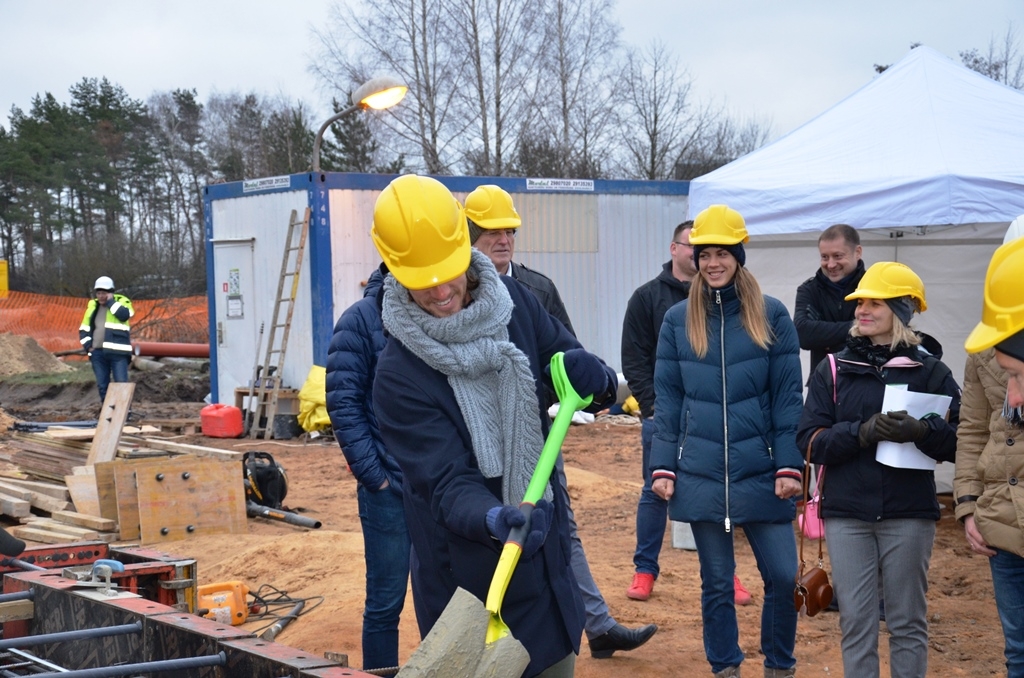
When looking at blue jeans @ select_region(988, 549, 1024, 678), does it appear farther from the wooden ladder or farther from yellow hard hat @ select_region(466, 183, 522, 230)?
the wooden ladder

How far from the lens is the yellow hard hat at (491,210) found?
14.2ft

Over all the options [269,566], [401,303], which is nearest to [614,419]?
[269,566]

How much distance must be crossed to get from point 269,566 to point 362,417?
120 inches

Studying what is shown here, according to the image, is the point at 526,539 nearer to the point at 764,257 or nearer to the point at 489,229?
the point at 489,229

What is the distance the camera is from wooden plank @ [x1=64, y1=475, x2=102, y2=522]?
27.0 ft

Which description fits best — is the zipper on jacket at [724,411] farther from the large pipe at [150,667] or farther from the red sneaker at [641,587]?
the large pipe at [150,667]

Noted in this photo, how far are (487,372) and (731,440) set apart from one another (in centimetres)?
178

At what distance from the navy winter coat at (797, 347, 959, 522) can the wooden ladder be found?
404 inches

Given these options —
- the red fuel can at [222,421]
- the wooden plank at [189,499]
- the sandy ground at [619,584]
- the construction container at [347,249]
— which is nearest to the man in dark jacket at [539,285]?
the sandy ground at [619,584]

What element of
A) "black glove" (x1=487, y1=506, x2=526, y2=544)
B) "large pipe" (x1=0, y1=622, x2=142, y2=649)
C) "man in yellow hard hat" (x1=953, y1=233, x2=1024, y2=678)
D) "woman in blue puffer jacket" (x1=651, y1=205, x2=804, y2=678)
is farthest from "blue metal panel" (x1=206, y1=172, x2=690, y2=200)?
"black glove" (x1=487, y1=506, x2=526, y2=544)

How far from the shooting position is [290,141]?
36.6m

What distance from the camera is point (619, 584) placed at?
620 centimetres

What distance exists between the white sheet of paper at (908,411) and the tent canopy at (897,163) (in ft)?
9.18

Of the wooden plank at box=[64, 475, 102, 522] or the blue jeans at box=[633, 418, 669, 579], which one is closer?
the blue jeans at box=[633, 418, 669, 579]
